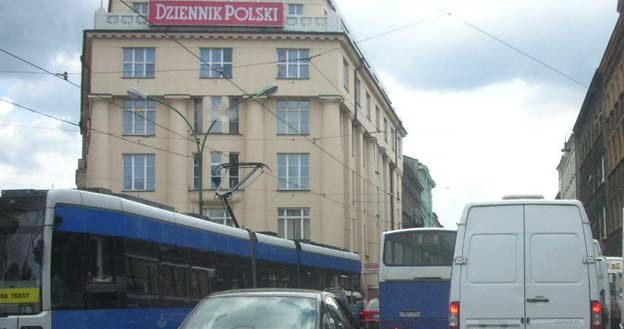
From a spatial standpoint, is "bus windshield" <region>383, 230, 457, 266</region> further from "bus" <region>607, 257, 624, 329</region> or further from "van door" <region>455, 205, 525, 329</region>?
"van door" <region>455, 205, 525, 329</region>

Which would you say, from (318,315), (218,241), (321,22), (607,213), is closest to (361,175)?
(321,22)

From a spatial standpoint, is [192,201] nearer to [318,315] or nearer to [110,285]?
[110,285]

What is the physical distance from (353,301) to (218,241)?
14.9 metres

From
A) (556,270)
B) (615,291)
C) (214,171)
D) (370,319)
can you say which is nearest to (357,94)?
(214,171)

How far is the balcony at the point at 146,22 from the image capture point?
Answer: 5195cm

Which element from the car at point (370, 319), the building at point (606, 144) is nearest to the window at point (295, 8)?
the building at point (606, 144)

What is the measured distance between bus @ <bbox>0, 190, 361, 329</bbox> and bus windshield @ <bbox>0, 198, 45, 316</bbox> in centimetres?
1

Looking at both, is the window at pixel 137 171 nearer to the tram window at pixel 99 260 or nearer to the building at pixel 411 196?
the building at pixel 411 196

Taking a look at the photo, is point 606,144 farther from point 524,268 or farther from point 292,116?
point 524,268

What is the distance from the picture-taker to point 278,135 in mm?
53281

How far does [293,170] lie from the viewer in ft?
175

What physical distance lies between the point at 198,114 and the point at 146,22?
6145 mm

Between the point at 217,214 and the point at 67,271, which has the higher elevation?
the point at 217,214

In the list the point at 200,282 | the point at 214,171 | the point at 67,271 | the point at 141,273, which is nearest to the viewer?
the point at 67,271
